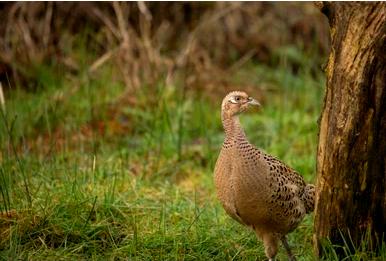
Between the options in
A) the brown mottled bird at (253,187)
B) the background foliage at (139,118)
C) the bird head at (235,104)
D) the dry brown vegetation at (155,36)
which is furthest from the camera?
the dry brown vegetation at (155,36)

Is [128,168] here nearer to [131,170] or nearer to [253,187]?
[131,170]

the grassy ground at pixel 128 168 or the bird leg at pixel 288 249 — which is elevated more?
the grassy ground at pixel 128 168

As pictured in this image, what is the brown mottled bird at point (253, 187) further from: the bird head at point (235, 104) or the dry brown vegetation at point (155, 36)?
the dry brown vegetation at point (155, 36)

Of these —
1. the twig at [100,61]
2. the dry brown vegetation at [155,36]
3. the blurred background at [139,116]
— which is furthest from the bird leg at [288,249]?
the twig at [100,61]

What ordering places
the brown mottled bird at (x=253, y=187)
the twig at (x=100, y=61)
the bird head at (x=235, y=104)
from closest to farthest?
the brown mottled bird at (x=253, y=187) → the bird head at (x=235, y=104) → the twig at (x=100, y=61)

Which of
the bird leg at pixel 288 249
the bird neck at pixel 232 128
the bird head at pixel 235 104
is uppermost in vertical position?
the bird head at pixel 235 104

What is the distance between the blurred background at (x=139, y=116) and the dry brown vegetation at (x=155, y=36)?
0.02 m

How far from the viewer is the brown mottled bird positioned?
189 inches

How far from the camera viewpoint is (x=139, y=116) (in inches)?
307

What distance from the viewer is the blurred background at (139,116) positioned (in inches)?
196

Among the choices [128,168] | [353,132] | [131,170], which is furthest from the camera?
[131,170]

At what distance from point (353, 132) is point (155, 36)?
5118 millimetres

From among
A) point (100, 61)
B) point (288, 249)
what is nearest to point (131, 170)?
point (288, 249)

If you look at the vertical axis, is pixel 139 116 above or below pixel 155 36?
below
